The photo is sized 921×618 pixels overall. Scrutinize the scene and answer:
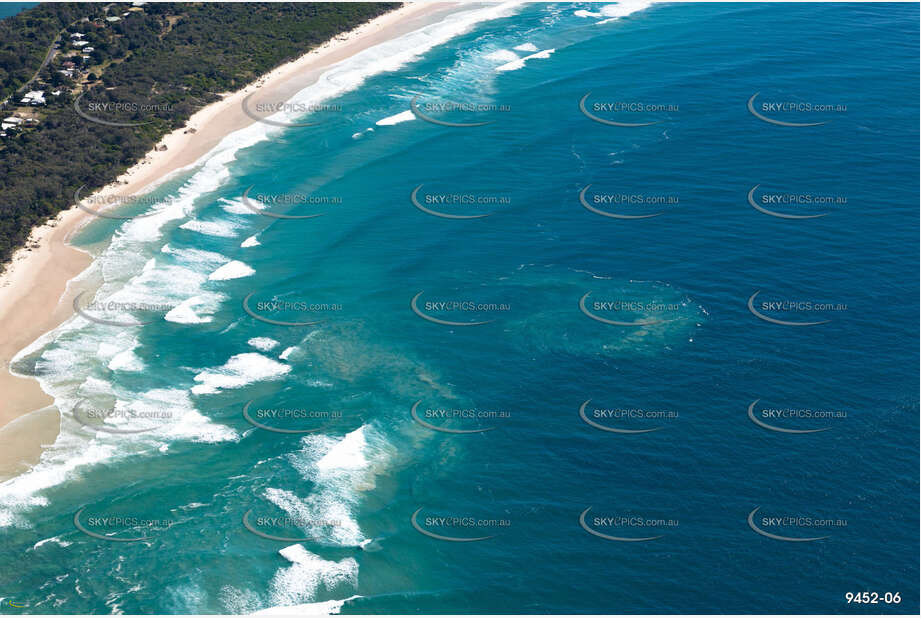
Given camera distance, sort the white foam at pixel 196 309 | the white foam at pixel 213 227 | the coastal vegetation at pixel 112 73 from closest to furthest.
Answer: the white foam at pixel 196 309 < the white foam at pixel 213 227 < the coastal vegetation at pixel 112 73

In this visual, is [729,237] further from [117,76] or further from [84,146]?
[117,76]

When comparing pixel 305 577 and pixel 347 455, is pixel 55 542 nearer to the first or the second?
pixel 305 577

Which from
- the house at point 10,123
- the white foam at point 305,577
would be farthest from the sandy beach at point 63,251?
the white foam at point 305,577

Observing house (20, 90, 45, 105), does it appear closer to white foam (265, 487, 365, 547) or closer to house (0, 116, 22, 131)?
house (0, 116, 22, 131)

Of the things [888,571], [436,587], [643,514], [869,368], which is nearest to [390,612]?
[436,587]

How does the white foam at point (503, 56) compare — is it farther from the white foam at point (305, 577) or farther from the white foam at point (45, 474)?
the white foam at point (305, 577)

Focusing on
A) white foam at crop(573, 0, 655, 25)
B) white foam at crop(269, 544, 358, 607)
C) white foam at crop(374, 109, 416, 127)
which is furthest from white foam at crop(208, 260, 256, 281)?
white foam at crop(573, 0, 655, 25)
